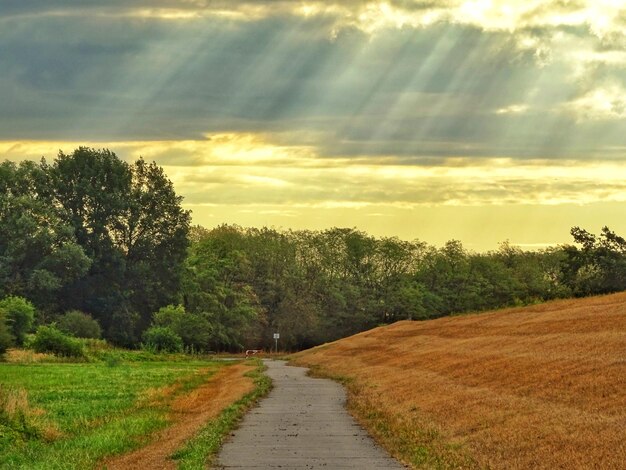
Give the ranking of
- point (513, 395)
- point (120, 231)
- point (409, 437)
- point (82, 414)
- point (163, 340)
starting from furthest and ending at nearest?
point (120, 231) < point (163, 340) < point (82, 414) < point (513, 395) < point (409, 437)

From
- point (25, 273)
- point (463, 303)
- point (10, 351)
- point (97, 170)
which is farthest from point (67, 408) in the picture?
point (463, 303)

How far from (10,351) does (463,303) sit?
75.9 meters

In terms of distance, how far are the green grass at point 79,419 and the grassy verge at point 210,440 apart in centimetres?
162

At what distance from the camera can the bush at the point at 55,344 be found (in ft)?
234

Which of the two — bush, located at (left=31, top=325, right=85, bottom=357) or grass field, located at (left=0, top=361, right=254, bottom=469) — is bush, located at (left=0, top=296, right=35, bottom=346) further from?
grass field, located at (left=0, top=361, right=254, bottom=469)

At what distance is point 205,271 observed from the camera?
11912 centimetres

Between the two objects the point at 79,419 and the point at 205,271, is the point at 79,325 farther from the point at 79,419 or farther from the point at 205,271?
the point at 79,419

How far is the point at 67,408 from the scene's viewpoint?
29656 millimetres

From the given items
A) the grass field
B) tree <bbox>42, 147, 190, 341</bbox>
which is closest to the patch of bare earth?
the grass field

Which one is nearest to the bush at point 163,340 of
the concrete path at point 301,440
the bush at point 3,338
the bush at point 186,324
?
the bush at point 186,324

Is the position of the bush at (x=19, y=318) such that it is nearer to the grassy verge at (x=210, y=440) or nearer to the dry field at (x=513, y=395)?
the dry field at (x=513, y=395)

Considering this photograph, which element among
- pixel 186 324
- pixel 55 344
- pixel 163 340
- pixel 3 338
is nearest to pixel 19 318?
pixel 55 344

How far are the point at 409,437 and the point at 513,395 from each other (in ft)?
15.6

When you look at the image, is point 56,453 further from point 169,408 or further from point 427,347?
point 427,347
